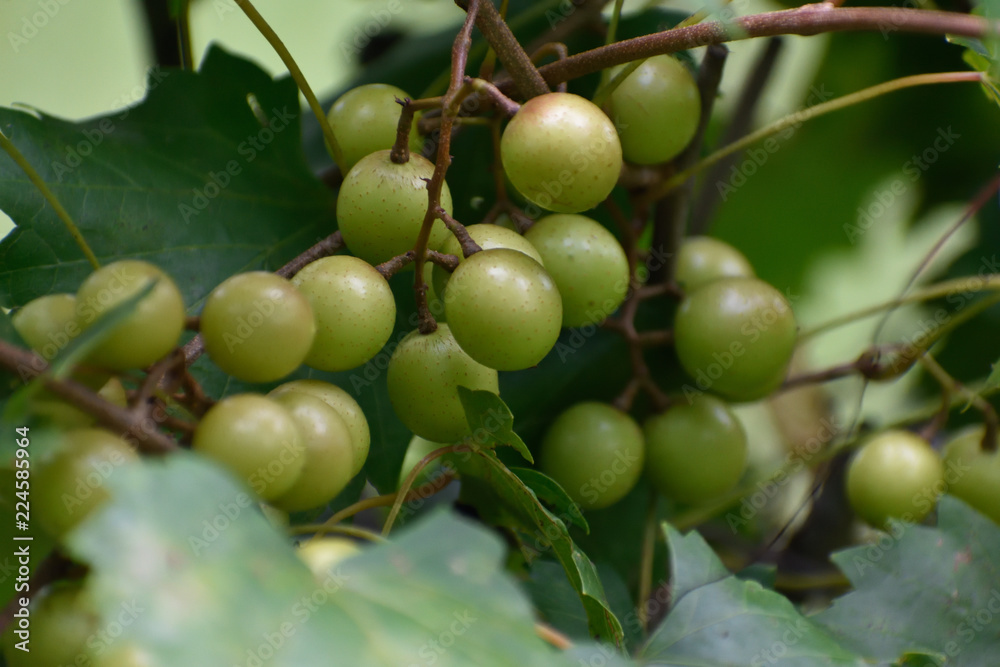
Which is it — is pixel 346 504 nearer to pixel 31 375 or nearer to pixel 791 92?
pixel 31 375

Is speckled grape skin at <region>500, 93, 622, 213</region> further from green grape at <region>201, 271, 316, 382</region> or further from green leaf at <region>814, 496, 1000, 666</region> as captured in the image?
green leaf at <region>814, 496, 1000, 666</region>

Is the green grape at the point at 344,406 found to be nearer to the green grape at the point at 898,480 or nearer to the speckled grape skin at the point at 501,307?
the speckled grape skin at the point at 501,307

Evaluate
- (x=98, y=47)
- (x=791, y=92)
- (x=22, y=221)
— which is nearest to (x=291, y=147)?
(x=22, y=221)

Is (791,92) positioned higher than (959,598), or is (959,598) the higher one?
(791,92)

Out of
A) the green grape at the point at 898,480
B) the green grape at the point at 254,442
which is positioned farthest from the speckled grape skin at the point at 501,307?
the green grape at the point at 898,480

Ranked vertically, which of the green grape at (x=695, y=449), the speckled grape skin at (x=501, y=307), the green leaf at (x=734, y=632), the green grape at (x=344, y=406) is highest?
the speckled grape skin at (x=501, y=307)
